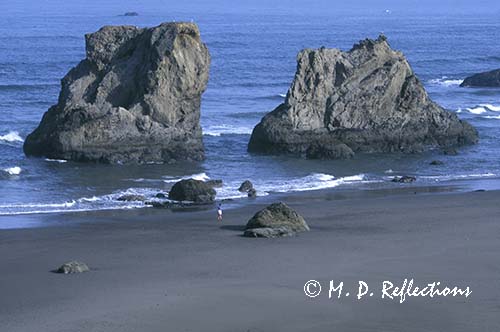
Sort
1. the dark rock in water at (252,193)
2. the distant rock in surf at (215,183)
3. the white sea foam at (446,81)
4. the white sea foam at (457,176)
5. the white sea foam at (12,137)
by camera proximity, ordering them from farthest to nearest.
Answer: the white sea foam at (446,81) → the white sea foam at (12,137) → the white sea foam at (457,176) → the distant rock in surf at (215,183) → the dark rock in water at (252,193)

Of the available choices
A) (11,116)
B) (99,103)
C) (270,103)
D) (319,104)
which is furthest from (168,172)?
(270,103)

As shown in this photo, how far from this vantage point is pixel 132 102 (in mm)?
55750

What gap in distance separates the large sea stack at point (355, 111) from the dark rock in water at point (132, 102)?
14.9ft

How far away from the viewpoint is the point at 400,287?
30062 millimetres

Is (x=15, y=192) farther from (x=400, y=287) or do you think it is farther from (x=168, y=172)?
(x=400, y=287)

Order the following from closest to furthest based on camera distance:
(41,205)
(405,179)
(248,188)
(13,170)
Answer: (41,205), (248,188), (405,179), (13,170)

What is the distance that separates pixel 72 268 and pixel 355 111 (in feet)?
93.6

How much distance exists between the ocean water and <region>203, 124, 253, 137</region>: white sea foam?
0.27ft

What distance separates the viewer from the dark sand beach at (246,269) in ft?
90.5

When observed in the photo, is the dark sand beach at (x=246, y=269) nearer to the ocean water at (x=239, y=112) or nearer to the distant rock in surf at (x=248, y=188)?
the distant rock in surf at (x=248, y=188)

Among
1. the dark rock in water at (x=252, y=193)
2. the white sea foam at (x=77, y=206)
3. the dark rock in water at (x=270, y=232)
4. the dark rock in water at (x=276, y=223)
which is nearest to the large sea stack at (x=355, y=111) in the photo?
the dark rock in water at (x=252, y=193)

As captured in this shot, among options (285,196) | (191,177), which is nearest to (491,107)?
(191,177)

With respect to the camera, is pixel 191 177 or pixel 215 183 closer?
pixel 215 183

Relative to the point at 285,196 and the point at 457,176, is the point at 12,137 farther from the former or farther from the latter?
the point at 457,176
